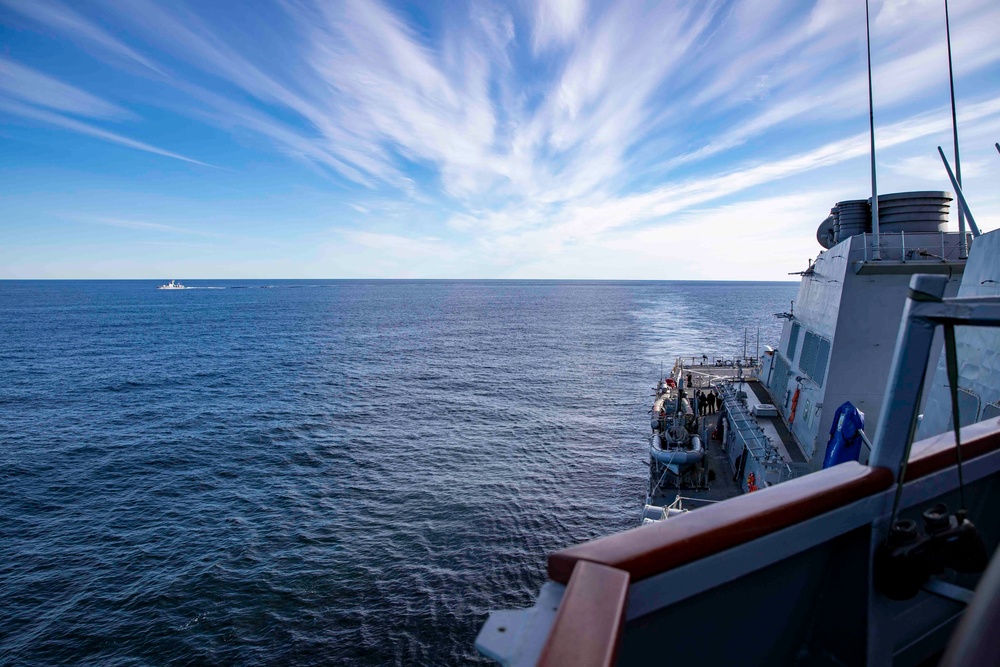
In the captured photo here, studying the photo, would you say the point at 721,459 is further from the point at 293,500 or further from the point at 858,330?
the point at 293,500

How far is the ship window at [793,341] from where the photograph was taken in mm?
24622

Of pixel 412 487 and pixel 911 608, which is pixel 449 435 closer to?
pixel 412 487

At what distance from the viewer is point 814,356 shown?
2100 centimetres

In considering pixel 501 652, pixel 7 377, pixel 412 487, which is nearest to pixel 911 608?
pixel 501 652

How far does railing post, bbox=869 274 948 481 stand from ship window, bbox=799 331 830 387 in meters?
18.4

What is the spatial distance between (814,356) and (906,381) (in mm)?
20802

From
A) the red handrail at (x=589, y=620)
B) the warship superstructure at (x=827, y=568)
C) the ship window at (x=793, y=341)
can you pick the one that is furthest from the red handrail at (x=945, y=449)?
the ship window at (x=793, y=341)

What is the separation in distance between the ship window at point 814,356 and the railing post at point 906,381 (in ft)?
60.3

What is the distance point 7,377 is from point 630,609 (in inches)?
2744

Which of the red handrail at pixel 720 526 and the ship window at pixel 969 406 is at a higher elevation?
the red handrail at pixel 720 526

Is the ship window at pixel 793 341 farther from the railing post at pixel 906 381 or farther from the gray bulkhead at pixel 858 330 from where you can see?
the railing post at pixel 906 381

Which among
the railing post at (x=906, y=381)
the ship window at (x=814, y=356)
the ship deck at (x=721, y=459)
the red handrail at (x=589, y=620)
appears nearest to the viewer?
the red handrail at (x=589, y=620)

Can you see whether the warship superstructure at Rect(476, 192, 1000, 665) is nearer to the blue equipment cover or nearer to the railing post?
the railing post

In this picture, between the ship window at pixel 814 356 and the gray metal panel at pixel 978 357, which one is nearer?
the gray metal panel at pixel 978 357
